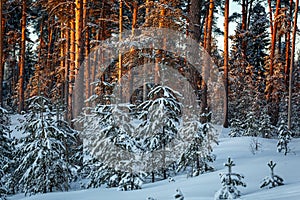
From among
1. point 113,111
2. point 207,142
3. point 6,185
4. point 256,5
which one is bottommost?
point 6,185

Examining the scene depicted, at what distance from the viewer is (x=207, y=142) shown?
8555 mm

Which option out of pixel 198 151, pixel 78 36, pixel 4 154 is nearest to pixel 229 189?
pixel 198 151

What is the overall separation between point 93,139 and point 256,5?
2199 cm

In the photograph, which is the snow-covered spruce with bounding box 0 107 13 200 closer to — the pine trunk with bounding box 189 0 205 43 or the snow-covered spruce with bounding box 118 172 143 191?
the snow-covered spruce with bounding box 118 172 143 191

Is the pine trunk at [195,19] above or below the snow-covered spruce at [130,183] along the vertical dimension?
above

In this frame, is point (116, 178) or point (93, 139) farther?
point (93, 139)

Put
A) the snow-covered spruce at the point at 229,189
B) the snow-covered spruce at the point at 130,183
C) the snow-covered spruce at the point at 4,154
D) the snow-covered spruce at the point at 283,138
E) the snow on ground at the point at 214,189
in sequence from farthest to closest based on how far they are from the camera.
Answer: the snow-covered spruce at the point at 283,138 < the snow-covered spruce at the point at 4,154 < the snow-covered spruce at the point at 130,183 < the snow on ground at the point at 214,189 < the snow-covered spruce at the point at 229,189

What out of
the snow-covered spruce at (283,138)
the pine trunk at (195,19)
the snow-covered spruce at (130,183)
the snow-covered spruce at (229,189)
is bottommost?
the snow-covered spruce at (130,183)

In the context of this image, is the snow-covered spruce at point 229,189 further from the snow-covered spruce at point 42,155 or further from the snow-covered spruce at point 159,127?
the snow-covered spruce at point 42,155

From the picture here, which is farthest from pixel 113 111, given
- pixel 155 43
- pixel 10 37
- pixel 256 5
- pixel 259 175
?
pixel 10 37

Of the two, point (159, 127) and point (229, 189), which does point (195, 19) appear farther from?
point (229, 189)

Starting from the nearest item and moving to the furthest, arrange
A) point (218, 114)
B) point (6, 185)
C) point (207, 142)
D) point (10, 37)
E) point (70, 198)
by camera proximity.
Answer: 1. point (70, 198)
2. point (207, 142)
3. point (6, 185)
4. point (218, 114)
5. point (10, 37)

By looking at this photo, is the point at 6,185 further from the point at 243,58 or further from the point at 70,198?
the point at 243,58

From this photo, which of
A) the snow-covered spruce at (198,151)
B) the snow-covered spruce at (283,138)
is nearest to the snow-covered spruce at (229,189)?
the snow-covered spruce at (198,151)
